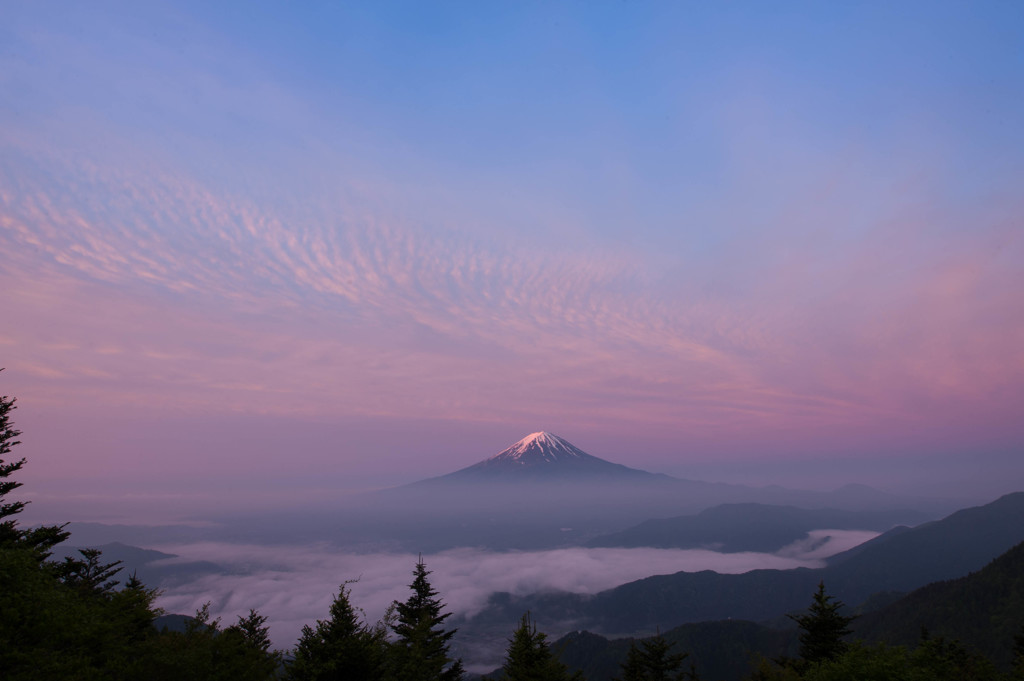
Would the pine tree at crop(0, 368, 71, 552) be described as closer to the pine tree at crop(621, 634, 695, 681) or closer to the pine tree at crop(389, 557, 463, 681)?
the pine tree at crop(389, 557, 463, 681)

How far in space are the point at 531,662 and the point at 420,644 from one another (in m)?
6.51

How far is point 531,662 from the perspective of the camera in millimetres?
20000

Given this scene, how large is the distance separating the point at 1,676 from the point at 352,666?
29.7 ft

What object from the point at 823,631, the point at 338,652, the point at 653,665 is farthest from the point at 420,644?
the point at 823,631

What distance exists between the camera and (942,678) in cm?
2677

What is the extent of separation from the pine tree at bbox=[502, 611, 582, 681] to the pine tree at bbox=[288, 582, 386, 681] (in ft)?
16.7

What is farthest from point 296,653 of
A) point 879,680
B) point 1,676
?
point 879,680

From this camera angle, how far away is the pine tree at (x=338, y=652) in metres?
17.0

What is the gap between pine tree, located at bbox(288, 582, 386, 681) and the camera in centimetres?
1705

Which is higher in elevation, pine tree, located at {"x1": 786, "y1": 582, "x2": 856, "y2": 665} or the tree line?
the tree line

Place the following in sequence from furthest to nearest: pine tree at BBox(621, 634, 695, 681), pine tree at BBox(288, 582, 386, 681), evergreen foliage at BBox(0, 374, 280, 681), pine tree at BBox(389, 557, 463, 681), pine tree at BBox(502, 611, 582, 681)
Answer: pine tree at BBox(621, 634, 695, 681) → pine tree at BBox(389, 557, 463, 681) → pine tree at BBox(502, 611, 582, 681) → pine tree at BBox(288, 582, 386, 681) → evergreen foliage at BBox(0, 374, 280, 681)

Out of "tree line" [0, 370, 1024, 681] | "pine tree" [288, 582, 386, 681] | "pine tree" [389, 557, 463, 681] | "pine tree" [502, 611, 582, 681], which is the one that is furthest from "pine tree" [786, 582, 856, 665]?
"pine tree" [288, 582, 386, 681]

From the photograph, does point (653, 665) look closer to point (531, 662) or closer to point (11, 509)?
point (531, 662)

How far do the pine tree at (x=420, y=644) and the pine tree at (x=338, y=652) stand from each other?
3.10 meters
